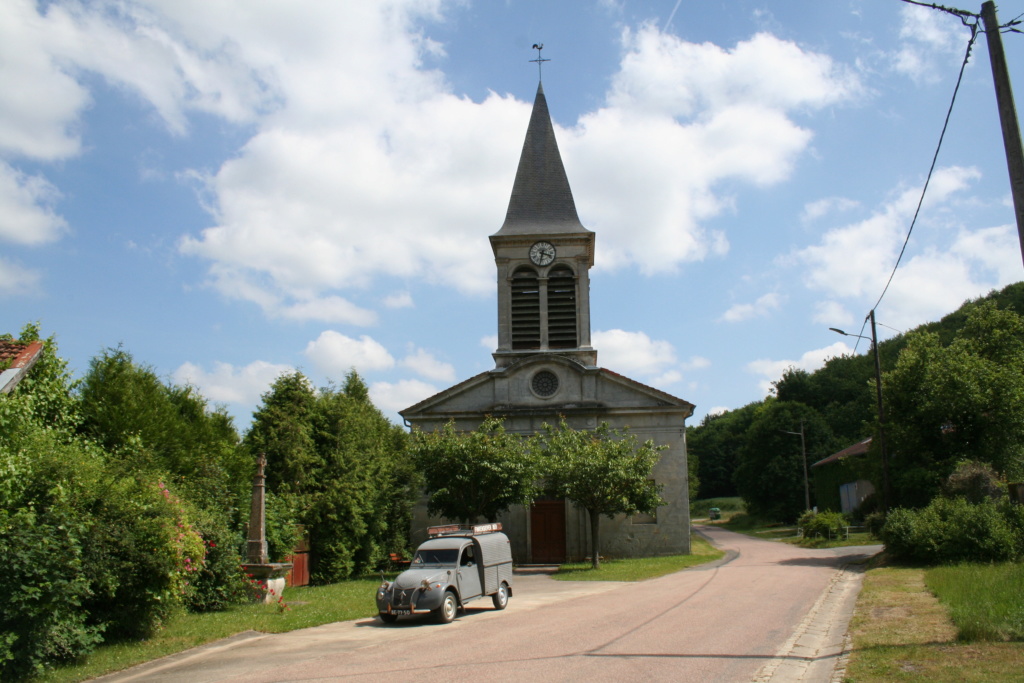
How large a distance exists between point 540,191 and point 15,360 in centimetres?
2619

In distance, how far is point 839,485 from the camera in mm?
56250

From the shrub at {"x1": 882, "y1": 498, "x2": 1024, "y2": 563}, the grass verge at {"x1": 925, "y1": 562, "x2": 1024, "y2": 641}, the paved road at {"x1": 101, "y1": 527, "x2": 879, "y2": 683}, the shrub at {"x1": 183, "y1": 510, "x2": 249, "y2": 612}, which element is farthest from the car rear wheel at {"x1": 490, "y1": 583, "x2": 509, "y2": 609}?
the shrub at {"x1": 882, "y1": 498, "x2": 1024, "y2": 563}

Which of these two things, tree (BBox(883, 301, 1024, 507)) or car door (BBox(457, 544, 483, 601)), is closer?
car door (BBox(457, 544, 483, 601))

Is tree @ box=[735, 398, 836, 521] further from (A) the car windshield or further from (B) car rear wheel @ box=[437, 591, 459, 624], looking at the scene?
(B) car rear wheel @ box=[437, 591, 459, 624]

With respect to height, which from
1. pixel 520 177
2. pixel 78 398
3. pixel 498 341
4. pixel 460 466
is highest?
pixel 520 177

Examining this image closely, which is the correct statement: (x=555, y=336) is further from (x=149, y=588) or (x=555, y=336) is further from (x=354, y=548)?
(x=149, y=588)

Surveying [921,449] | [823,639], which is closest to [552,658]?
[823,639]

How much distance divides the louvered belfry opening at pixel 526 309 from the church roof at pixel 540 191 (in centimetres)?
215

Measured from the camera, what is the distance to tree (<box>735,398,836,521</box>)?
213 ft

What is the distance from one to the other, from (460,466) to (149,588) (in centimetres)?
1436

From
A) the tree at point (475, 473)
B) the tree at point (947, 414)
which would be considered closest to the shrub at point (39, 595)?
the tree at point (475, 473)

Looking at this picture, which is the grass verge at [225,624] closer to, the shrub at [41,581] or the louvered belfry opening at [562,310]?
the shrub at [41,581]

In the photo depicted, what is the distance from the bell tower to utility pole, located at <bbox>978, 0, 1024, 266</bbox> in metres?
24.7

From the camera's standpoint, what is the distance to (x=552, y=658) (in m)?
9.90
